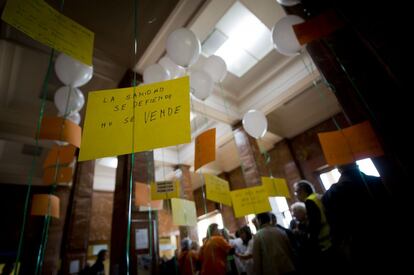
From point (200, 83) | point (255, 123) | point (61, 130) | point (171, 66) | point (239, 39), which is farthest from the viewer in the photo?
point (239, 39)

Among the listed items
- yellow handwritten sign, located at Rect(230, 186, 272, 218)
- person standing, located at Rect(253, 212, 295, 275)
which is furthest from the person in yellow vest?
yellow handwritten sign, located at Rect(230, 186, 272, 218)

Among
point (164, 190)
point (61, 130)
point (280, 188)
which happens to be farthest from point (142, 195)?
point (280, 188)

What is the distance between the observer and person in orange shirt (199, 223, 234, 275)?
1792 millimetres

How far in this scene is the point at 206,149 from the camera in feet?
4.04

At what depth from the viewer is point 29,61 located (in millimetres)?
2527

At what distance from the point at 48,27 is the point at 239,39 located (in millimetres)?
2498

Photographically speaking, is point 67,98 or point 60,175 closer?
point 60,175

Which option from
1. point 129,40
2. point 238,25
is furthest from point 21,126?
point 238,25

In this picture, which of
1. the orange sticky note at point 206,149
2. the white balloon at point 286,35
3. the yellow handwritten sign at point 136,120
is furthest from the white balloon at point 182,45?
the yellow handwritten sign at point 136,120

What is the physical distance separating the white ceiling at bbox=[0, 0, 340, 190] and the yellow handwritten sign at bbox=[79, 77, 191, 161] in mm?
506

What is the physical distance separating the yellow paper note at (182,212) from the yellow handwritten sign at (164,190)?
0.43 ft

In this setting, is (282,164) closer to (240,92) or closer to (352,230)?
(240,92)

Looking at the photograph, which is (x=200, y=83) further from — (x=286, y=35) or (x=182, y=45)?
(x=286, y=35)

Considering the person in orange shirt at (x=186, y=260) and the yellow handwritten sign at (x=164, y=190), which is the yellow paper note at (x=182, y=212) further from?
the person in orange shirt at (x=186, y=260)
